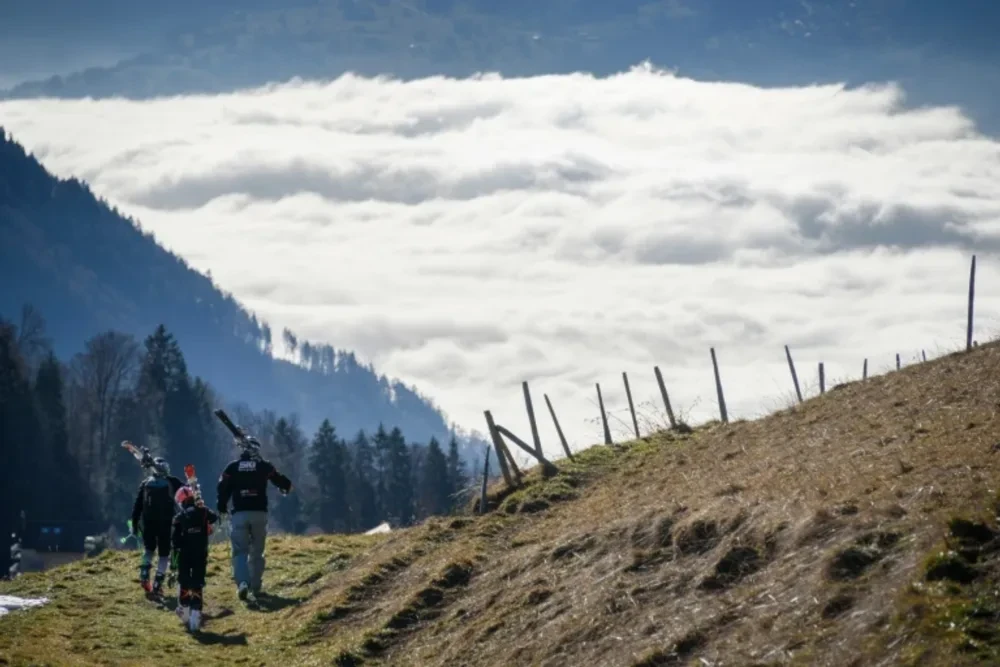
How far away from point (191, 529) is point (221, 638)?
306 centimetres

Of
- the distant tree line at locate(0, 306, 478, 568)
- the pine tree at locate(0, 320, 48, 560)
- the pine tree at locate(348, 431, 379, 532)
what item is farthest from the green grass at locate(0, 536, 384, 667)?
the pine tree at locate(348, 431, 379, 532)

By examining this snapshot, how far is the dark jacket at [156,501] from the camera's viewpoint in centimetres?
3044

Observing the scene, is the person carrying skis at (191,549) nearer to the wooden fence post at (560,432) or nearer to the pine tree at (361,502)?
the wooden fence post at (560,432)

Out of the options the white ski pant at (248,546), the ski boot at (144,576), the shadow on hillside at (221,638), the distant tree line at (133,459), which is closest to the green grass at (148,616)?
the shadow on hillside at (221,638)

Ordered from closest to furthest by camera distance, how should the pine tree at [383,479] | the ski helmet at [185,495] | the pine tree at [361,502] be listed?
1. the ski helmet at [185,495]
2. the pine tree at [361,502]
3. the pine tree at [383,479]

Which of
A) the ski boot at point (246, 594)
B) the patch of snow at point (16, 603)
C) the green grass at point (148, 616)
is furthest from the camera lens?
the ski boot at point (246, 594)

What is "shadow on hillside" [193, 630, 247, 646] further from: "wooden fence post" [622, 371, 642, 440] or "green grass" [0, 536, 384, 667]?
"wooden fence post" [622, 371, 642, 440]

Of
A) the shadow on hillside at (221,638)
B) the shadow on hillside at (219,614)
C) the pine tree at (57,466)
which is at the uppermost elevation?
the pine tree at (57,466)

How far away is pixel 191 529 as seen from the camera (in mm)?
27953

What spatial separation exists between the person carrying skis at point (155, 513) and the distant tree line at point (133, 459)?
2450 inches

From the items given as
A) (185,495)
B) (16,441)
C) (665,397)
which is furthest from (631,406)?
(16,441)

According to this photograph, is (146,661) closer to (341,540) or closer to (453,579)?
(453,579)

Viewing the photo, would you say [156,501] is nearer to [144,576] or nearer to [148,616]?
[144,576]

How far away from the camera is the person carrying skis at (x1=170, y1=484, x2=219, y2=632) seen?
26.6 metres
